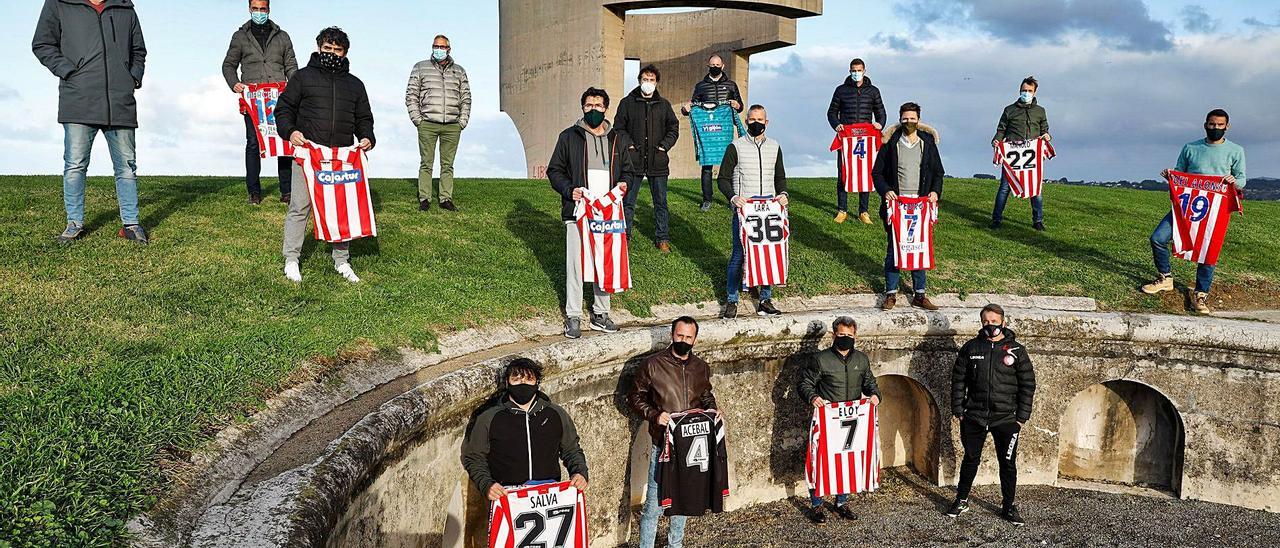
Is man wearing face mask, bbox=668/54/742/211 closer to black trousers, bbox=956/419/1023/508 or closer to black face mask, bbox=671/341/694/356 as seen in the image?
black trousers, bbox=956/419/1023/508

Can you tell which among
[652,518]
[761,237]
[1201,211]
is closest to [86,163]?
[652,518]

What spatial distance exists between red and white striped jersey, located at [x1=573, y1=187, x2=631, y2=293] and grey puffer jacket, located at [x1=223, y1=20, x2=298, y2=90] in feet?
13.8

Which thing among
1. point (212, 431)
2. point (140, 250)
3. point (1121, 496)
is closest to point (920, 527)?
point (1121, 496)

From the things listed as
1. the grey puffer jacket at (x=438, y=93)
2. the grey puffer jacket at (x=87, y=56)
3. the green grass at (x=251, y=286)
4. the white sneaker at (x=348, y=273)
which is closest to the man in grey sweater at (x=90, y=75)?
the grey puffer jacket at (x=87, y=56)

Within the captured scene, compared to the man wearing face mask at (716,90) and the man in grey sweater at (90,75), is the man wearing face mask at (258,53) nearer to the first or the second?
the man in grey sweater at (90,75)

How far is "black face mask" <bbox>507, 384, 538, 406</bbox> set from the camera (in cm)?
522

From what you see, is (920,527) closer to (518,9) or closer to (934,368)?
(934,368)

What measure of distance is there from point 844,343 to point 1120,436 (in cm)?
386

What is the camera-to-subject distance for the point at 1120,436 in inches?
357

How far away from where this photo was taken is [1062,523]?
7.89 metres

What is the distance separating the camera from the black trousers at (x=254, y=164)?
9.60 m

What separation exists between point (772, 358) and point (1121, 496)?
12.6 feet

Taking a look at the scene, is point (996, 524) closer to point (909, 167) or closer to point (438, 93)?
point (909, 167)

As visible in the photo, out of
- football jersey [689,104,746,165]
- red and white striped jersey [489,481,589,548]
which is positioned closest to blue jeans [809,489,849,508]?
red and white striped jersey [489,481,589,548]
